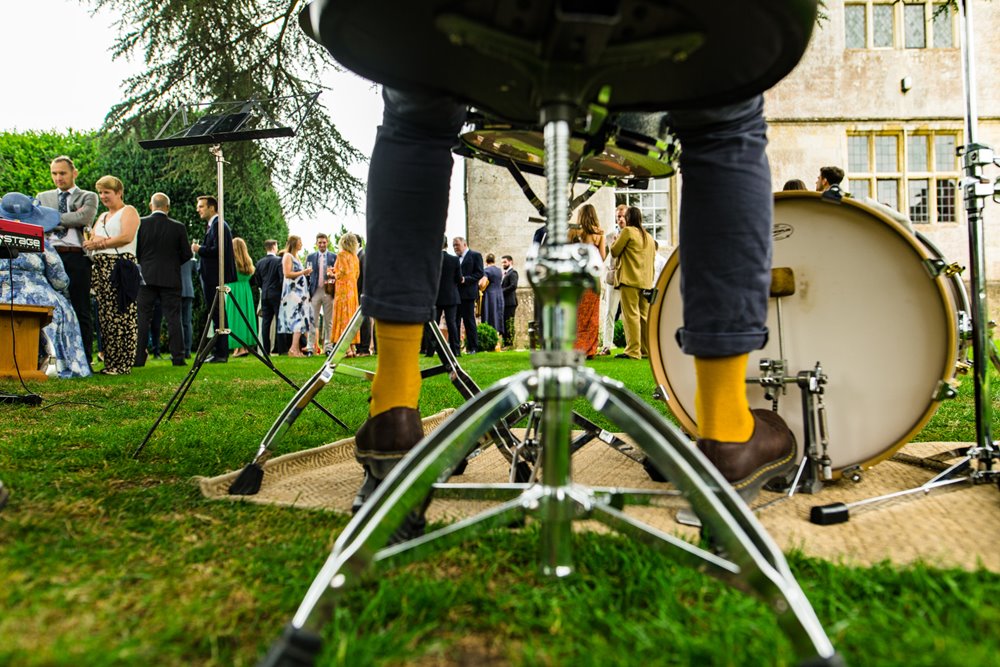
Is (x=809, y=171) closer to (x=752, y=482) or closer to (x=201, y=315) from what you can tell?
(x=201, y=315)

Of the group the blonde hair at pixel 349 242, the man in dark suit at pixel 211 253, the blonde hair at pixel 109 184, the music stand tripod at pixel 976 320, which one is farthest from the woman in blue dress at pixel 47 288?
the music stand tripod at pixel 976 320

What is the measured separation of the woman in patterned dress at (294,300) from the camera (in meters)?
10.2

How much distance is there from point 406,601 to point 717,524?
17.1 inches

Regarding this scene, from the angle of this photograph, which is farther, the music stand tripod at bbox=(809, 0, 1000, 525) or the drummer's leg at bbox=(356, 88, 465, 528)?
the music stand tripod at bbox=(809, 0, 1000, 525)

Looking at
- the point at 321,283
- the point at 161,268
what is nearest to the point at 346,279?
the point at 321,283

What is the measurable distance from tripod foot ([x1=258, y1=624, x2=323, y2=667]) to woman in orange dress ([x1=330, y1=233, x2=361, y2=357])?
885 cm

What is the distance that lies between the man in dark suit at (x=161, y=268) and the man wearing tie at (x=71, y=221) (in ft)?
1.61

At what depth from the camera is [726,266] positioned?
49.0 inches

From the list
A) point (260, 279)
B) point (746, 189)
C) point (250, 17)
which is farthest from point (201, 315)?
point (746, 189)

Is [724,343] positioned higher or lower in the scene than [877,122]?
lower

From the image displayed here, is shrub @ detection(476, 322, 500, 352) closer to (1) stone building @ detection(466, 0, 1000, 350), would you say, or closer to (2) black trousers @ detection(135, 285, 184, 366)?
(1) stone building @ detection(466, 0, 1000, 350)

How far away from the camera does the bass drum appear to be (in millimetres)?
1510

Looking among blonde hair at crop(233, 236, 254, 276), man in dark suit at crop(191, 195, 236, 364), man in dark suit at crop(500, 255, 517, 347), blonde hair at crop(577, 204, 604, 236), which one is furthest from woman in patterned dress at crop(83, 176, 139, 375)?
man in dark suit at crop(500, 255, 517, 347)

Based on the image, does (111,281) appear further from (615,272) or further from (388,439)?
→ (388,439)
